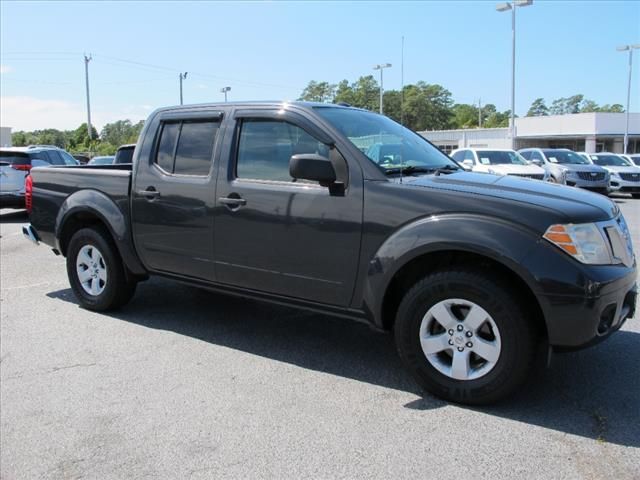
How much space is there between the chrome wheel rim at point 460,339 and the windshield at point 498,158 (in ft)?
46.6

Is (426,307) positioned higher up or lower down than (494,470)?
higher up

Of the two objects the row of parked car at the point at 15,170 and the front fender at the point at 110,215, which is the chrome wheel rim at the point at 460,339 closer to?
the front fender at the point at 110,215

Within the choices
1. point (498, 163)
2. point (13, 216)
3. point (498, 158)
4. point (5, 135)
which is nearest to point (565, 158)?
point (498, 158)

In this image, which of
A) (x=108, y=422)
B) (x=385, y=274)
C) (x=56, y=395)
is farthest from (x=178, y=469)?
(x=385, y=274)

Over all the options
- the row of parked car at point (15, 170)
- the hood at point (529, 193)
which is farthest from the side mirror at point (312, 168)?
the row of parked car at point (15, 170)

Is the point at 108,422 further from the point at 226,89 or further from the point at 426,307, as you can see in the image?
the point at 226,89

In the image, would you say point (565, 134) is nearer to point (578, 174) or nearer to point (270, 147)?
point (578, 174)

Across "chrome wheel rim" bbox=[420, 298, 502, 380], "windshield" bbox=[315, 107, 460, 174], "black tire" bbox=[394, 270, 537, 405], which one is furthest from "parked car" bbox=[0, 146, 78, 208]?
"chrome wheel rim" bbox=[420, 298, 502, 380]

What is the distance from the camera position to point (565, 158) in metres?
20.1

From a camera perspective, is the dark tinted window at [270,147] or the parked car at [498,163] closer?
the dark tinted window at [270,147]

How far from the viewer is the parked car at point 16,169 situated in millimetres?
13398

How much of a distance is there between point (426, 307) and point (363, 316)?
50cm

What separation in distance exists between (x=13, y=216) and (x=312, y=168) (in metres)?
13.5

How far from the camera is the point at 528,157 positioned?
20.7m
